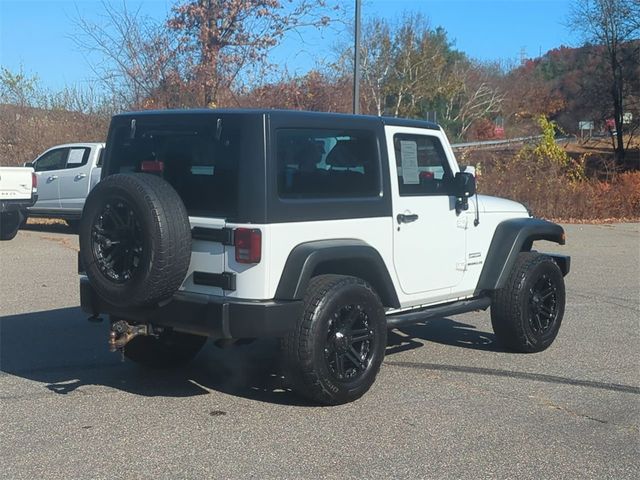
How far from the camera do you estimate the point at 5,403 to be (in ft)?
18.6

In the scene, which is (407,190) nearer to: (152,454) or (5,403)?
(152,454)

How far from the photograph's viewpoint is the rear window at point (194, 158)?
17.6ft

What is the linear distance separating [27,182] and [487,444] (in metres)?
12.0

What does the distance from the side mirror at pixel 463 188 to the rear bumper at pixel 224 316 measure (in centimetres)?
199

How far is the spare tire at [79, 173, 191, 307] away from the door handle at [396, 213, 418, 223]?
65.5 inches

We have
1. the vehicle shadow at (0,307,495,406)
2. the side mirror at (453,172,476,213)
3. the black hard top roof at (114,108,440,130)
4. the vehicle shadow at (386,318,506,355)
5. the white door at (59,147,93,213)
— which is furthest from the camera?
the white door at (59,147,93,213)

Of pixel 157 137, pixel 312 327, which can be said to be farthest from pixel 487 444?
pixel 157 137

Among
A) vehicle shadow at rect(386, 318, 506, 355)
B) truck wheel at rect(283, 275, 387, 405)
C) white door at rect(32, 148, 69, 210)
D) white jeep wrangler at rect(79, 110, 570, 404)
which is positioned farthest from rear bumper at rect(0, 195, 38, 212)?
truck wheel at rect(283, 275, 387, 405)

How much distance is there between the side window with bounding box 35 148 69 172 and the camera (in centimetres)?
1695

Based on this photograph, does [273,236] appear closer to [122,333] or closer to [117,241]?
[117,241]

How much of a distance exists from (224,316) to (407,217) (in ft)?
5.72

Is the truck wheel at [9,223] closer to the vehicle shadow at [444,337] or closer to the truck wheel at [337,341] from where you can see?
the vehicle shadow at [444,337]

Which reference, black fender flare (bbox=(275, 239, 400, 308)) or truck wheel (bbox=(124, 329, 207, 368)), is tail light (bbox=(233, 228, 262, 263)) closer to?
black fender flare (bbox=(275, 239, 400, 308))

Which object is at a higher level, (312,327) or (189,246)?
(189,246)
